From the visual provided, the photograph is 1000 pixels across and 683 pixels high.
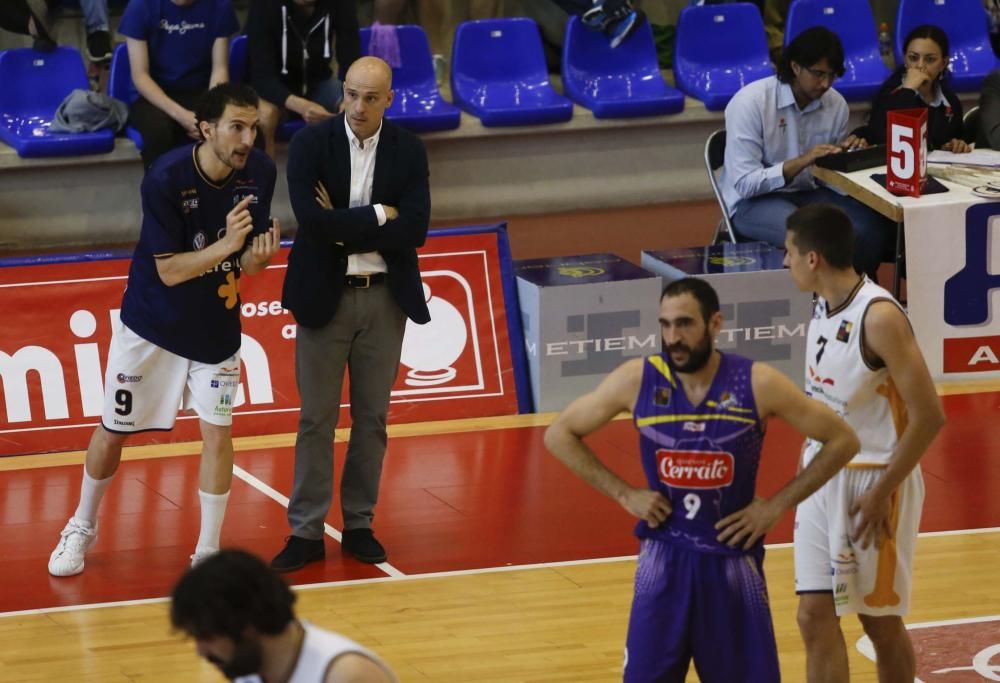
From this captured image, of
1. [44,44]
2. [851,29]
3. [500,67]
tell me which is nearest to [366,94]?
[44,44]

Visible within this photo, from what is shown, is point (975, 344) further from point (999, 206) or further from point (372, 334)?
point (372, 334)

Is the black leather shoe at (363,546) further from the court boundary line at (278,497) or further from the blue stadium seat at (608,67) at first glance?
the blue stadium seat at (608,67)

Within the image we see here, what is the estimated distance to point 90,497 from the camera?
7082 mm

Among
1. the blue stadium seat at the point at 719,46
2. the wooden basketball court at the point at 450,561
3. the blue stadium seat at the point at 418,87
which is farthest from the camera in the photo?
the blue stadium seat at the point at 719,46

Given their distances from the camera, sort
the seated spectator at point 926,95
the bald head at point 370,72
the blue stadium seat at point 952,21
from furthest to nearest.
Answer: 1. the blue stadium seat at point 952,21
2. the seated spectator at point 926,95
3. the bald head at point 370,72

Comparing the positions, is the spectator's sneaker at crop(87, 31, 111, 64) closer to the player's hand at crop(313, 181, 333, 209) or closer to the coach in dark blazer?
the coach in dark blazer

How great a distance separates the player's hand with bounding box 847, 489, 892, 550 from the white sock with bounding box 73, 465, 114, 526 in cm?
335

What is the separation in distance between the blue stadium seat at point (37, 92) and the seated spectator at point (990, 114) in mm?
5826

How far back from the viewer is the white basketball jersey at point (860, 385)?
16.9ft

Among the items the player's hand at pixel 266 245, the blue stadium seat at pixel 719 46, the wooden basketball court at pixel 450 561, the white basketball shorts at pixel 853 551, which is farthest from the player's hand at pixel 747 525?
the blue stadium seat at pixel 719 46

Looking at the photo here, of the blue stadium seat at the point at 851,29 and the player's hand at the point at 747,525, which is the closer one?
the player's hand at the point at 747,525

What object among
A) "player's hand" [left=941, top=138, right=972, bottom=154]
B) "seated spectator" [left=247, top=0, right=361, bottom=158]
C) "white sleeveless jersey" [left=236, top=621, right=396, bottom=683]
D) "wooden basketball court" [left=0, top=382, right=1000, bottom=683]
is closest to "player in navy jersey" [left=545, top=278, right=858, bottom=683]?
"wooden basketball court" [left=0, top=382, right=1000, bottom=683]

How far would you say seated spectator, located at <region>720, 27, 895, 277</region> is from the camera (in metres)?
9.80

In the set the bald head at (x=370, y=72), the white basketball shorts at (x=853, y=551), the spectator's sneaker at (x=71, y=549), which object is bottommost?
the spectator's sneaker at (x=71, y=549)
